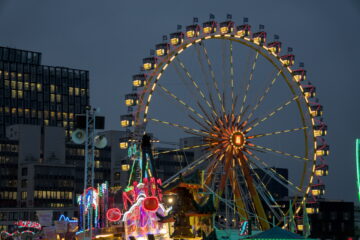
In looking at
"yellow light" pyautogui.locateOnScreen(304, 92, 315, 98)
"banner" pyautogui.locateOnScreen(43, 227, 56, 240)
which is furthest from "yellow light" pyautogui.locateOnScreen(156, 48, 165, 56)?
"banner" pyautogui.locateOnScreen(43, 227, 56, 240)

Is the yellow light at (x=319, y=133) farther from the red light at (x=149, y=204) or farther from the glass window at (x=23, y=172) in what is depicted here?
the glass window at (x=23, y=172)

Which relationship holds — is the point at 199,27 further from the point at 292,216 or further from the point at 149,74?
the point at 292,216

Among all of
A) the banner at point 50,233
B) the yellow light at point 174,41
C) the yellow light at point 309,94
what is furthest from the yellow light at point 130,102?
the yellow light at point 309,94

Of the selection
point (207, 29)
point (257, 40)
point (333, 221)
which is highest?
point (207, 29)

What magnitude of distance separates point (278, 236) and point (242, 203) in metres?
24.1

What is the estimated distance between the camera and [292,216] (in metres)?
63.5

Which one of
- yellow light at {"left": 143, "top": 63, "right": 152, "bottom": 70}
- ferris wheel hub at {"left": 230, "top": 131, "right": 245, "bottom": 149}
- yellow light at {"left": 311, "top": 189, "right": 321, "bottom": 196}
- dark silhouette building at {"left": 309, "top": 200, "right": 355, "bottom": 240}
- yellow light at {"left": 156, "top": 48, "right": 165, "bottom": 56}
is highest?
yellow light at {"left": 156, "top": 48, "right": 165, "bottom": 56}

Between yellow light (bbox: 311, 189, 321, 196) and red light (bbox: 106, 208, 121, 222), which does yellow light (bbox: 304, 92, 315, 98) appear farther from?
red light (bbox: 106, 208, 121, 222)

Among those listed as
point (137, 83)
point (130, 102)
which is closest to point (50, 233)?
point (130, 102)

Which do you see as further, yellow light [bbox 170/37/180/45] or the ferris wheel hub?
yellow light [bbox 170/37/180/45]

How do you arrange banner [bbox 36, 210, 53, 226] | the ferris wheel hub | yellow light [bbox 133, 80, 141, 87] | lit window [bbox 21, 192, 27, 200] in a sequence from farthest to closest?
lit window [bbox 21, 192, 27, 200]
banner [bbox 36, 210, 53, 226]
yellow light [bbox 133, 80, 141, 87]
the ferris wheel hub

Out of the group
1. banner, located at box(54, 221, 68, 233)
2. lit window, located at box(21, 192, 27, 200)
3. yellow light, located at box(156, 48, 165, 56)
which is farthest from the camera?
lit window, located at box(21, 192, 27, 200)

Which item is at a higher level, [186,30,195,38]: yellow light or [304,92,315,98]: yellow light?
[186,30,195,38]: yellow light

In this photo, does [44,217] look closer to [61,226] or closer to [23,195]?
[61,226]
